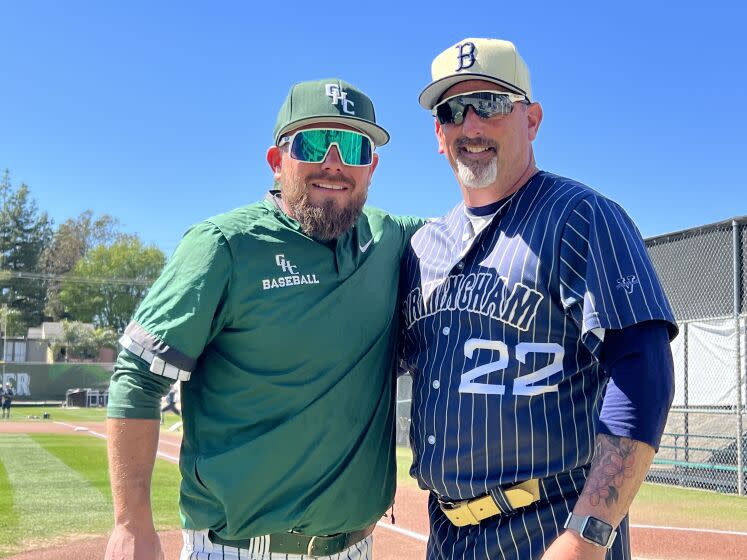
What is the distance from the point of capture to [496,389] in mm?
2621

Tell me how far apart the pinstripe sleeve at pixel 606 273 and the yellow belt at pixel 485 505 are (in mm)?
562

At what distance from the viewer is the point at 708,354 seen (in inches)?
493

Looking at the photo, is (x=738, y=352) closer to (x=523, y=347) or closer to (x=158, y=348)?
(x=523, y=347)

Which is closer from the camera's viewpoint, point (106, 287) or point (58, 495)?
point (58, 495)

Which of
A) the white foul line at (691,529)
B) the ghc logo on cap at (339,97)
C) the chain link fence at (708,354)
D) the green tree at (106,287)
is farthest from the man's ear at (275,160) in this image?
the green tree at (106,287)

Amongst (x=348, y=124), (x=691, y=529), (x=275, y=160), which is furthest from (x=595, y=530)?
(x=691, y=529)

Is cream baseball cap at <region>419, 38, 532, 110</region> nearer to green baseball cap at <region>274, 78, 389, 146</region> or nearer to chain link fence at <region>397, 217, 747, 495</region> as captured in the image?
green baseball cap at <region>274, 78, 389, 146</region>

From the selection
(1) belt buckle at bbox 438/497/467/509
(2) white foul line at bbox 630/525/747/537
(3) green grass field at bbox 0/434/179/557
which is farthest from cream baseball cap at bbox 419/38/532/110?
(2) white foul line at bbox 630/525/747/537

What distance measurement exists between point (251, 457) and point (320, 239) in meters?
0.92

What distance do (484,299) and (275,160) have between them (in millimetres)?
1222

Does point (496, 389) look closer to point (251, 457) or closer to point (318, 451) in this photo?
point (318, 451)

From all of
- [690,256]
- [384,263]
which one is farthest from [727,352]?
[384,263]

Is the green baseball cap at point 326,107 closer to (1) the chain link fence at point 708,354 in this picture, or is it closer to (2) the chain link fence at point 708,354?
(2) the chain link fence at point 708,354

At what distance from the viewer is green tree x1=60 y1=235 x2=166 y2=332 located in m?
71.6
